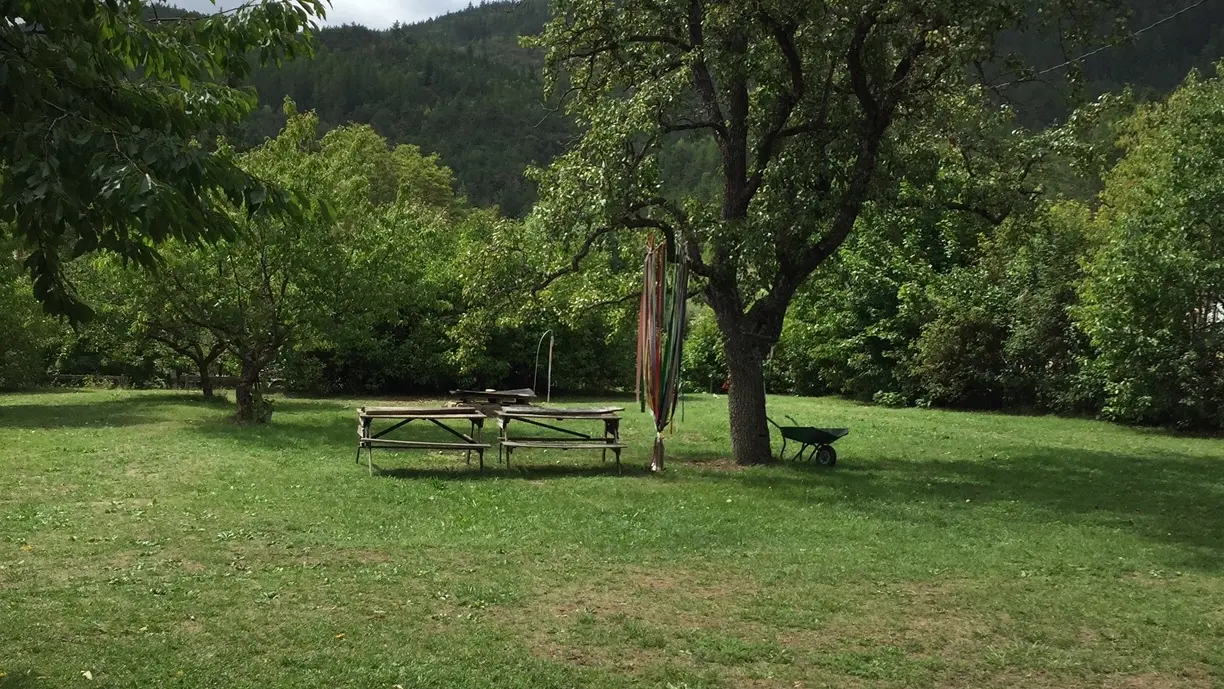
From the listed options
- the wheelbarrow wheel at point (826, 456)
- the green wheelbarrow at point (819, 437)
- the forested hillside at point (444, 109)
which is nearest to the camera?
the green wheelbarrow at point (819, 437)

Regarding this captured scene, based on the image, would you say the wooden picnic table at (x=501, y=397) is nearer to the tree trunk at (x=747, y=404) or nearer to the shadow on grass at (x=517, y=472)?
the shadow on grass at (x=517, y=472)

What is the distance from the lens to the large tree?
42.4 feet

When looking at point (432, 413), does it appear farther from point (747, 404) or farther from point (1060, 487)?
point (1060, 487)

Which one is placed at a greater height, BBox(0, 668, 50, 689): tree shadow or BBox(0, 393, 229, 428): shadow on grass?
BBox(0, 393, 229, 428): shadow on grass

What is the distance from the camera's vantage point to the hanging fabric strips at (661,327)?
12.3 meters

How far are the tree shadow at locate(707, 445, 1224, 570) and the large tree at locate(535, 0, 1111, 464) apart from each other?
67.0 inches

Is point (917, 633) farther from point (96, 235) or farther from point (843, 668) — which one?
point (96, 235)

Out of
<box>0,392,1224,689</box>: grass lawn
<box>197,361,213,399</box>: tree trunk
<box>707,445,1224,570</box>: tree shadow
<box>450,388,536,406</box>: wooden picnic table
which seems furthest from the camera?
<box>197,361,213,399</box>: tree trunk

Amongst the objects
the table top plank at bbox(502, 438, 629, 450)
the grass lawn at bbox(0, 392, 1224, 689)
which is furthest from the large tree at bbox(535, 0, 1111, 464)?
the grass lawn at bbox(0, 392, 1224, 689)

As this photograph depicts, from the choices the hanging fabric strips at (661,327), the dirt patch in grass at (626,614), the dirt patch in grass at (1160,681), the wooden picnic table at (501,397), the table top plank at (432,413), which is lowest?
the dirt patch in grass at (1160,681)

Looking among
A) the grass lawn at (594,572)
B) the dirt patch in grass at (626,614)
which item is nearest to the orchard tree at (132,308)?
the grass lawn at (594,572)

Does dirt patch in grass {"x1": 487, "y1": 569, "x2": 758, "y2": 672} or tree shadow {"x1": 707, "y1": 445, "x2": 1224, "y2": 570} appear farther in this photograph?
tree shadow {"x1": 707, "y1": 445, "x2": 1224, "y2": 570}

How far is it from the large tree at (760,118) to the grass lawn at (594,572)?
2.67 meters

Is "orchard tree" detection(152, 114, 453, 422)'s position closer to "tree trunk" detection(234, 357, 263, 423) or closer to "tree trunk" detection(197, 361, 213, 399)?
"tree trunk" detection(234, 357, 263, 423)
